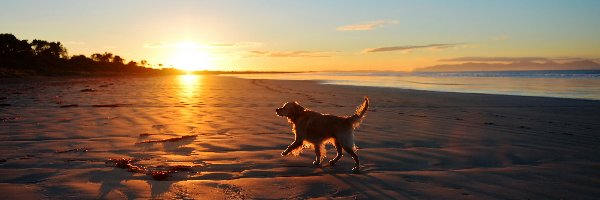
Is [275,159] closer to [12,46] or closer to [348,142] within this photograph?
[348,142]

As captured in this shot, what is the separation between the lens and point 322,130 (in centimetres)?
698

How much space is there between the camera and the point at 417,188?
17.9 ft

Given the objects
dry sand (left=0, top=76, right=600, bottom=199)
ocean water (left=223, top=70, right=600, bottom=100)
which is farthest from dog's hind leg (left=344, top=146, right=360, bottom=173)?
ocean water (left=223, top=70, right=600, bottom=100)

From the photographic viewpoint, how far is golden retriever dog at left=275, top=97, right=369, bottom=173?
270 inches

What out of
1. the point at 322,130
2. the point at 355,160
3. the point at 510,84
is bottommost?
the point at 355,160

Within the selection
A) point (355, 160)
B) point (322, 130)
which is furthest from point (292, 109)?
point (355, 160)

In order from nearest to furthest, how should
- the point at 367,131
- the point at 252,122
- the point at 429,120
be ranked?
the point at 367,131 → the point at 252,122 → the point at 429,120

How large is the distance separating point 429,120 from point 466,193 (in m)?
7.50

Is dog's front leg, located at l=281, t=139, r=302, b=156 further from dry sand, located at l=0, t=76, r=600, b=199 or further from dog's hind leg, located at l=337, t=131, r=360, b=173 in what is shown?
dog's hind leg, located at l=337, t=131, r=360, b=173

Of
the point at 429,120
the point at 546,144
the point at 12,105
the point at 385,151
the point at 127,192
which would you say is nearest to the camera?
the point at 127,192

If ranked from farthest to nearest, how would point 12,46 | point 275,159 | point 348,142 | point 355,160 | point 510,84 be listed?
point 12,46 → point 510,84 → point 275,159 → point 348,142 → point 355,160

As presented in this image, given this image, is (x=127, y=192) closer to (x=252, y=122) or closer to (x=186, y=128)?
(x=186, y=128)

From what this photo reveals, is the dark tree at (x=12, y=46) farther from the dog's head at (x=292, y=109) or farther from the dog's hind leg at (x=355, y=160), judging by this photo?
the dog's hind leg at (x=355, y=160)

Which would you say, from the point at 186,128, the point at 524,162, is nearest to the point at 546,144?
the point at 524,162
